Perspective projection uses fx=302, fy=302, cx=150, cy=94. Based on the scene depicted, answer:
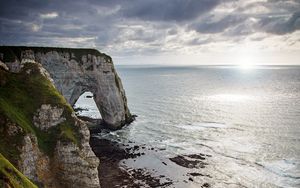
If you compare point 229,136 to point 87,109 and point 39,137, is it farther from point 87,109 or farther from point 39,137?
point 87,109

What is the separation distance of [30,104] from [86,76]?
38.0 meters

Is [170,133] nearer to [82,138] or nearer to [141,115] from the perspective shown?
[141,115]

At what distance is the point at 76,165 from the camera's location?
3700 centimetres

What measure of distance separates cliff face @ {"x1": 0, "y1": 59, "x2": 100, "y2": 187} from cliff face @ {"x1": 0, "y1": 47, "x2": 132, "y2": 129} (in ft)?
96.9

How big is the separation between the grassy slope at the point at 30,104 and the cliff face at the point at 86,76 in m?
27.2

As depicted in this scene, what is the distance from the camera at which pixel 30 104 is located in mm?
39875

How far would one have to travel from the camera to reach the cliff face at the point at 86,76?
72.6 meters

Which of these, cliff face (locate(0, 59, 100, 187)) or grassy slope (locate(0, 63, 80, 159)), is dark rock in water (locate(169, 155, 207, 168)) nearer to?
cliff face (locate(0, 59, 100, 187))

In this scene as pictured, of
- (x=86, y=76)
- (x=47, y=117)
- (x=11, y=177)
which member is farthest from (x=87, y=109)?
(x=11, y=177)

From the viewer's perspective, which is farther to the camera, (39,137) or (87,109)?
(87,109)

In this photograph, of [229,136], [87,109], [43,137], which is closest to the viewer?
[43,137]

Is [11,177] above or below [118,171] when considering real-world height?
above

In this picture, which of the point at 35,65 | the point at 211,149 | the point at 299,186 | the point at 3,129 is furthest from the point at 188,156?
the point at 3,129

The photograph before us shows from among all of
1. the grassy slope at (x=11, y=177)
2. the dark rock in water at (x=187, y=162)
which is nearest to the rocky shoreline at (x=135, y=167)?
the dark rock in water at (x=187, y=162)
